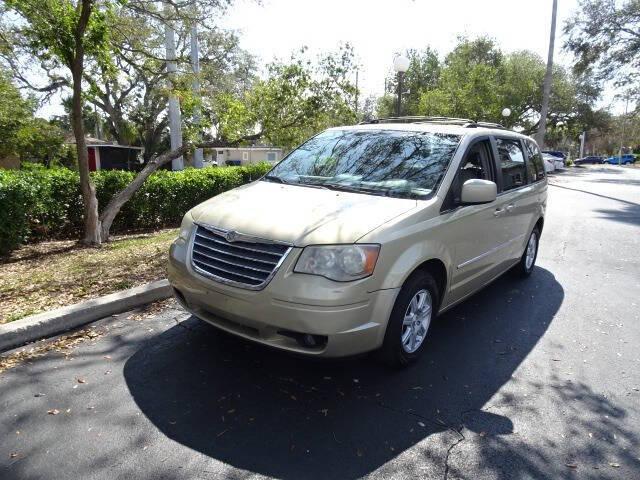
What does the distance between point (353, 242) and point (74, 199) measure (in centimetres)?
690

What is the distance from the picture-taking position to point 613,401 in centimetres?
345

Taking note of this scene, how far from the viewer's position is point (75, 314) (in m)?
4.32

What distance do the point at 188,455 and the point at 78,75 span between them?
6.59 m

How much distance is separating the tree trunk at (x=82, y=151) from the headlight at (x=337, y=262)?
5.98m

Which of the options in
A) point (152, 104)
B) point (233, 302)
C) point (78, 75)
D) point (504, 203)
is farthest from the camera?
point (152, 104)

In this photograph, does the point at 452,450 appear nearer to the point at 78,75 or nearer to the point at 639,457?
the point at 639,457

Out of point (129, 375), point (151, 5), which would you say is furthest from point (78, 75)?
point (129, 375)

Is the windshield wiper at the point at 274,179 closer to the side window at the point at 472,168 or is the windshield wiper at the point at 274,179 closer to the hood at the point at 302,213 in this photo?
the hood at the point at 302,213

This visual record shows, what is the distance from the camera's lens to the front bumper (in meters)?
3.06

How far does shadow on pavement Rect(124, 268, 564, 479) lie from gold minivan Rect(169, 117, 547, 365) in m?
0.35

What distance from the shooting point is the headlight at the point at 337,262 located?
10.2 ft

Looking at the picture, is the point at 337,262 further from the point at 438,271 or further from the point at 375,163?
the point at 375,163

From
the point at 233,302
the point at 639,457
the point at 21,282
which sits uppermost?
the point at 233,302

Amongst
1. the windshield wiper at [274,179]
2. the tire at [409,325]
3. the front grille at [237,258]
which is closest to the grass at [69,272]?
the windshield wiper at [274,179]
